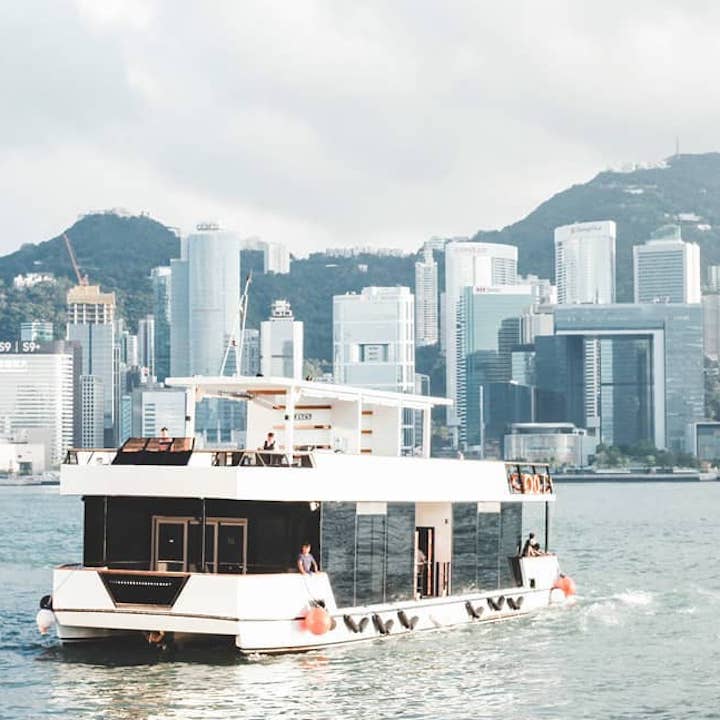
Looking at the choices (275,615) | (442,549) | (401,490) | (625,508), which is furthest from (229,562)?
(625,508)

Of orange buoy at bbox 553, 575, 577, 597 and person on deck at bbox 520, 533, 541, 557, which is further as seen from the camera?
orange buoy at bbox 553, 575, 577, 597

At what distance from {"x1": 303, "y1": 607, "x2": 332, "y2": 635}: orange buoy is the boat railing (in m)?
2.05

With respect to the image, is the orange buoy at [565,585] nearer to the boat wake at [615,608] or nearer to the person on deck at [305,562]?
the boat wake at [615,608]

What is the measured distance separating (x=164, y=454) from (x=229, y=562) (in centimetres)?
178

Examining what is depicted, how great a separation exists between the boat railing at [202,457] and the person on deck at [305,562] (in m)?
1.18

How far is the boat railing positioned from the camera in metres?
25.9

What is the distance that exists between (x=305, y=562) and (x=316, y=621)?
863mm

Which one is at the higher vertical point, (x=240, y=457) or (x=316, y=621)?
(x=240, y=457)

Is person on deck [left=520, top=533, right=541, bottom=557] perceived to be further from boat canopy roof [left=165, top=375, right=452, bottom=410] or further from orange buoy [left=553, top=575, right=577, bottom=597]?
boat canopy roof [left=165, top=375, right=452, bottom=410]

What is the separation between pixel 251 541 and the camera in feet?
86.5

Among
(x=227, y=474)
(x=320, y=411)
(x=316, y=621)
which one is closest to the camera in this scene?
(x=227, y=474)

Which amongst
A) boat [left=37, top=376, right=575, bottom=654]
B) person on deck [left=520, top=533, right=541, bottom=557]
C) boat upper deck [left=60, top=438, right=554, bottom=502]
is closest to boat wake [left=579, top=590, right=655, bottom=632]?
person on deck [left=520, top=533, right=541, bottom=557]

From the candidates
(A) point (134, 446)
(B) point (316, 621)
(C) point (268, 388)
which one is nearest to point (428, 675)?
(B) point (316, 621)

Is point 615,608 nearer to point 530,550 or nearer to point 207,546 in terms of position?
point 530,550
